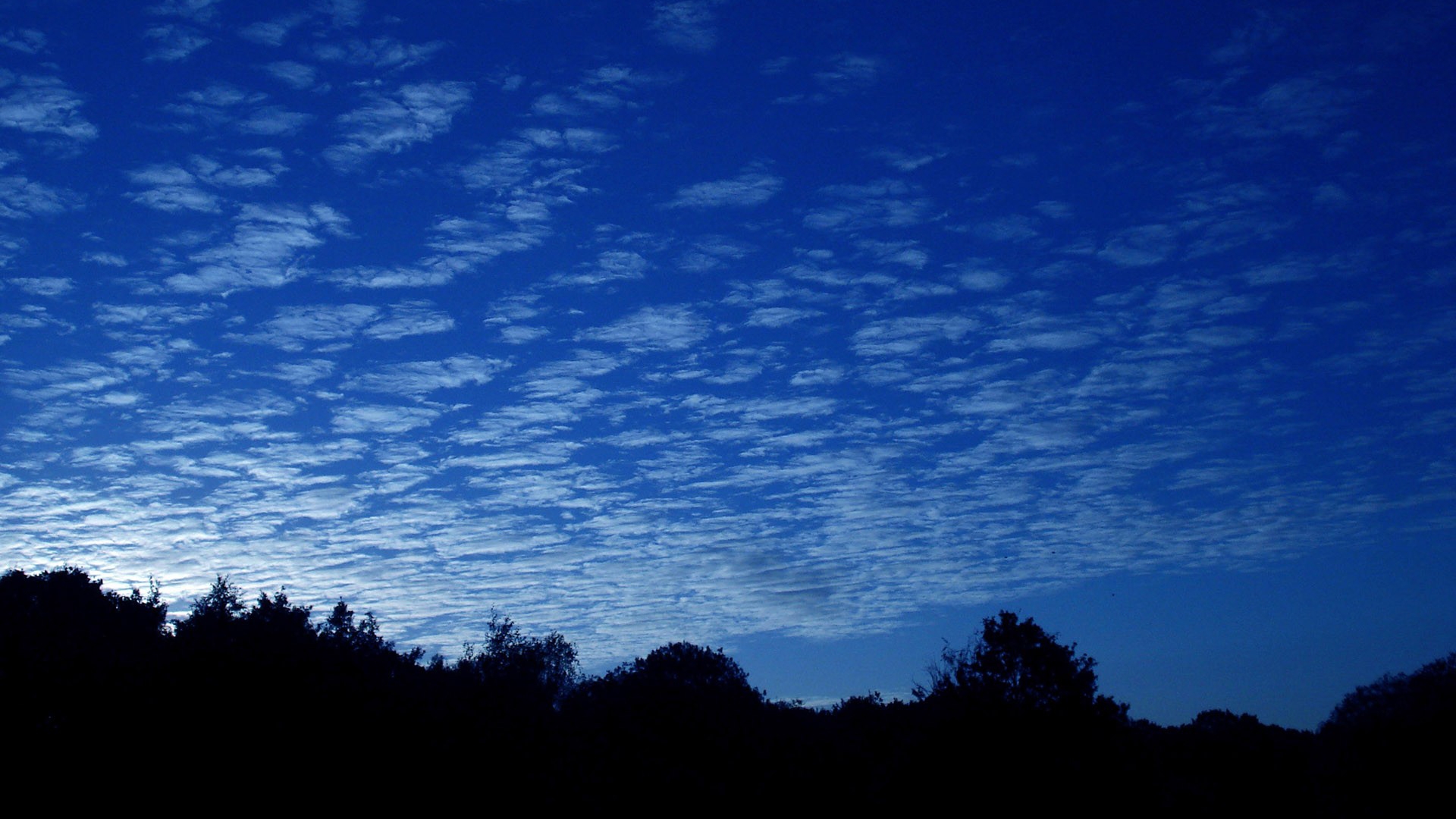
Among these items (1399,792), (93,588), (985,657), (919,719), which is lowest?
(1399,792)

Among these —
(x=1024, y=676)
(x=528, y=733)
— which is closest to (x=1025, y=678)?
(x=1024, y=676)

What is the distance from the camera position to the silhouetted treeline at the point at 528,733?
90.0 ft

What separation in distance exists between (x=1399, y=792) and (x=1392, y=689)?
5.97m

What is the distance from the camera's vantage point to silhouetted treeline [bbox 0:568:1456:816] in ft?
90.0

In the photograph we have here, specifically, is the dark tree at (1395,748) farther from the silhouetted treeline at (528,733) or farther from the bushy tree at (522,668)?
the bushy tree at (522,668)

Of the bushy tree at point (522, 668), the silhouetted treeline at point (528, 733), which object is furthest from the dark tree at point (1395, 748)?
the bushy tree at point (522, 668)

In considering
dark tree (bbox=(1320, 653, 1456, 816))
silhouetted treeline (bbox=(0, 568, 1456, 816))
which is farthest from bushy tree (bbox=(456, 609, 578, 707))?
dark tree (bbox=(1320, 653, 1456, 816))

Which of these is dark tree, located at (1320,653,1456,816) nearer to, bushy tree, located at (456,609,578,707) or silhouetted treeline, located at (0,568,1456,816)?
silhouetted treeline, located at (0,568,1456,816)

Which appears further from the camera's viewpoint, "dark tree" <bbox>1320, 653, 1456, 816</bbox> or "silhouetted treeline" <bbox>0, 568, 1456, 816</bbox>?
"dark tree" <bbox>1320, 653, 1456, 816</bbox>

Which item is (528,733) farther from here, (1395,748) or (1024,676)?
(1395,748)

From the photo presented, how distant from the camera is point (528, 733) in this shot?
121 ft

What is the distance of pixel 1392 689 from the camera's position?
1799 inches

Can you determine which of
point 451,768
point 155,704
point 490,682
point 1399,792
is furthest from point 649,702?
point 1399,792

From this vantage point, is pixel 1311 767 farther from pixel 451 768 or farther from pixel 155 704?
pixel 155 704
